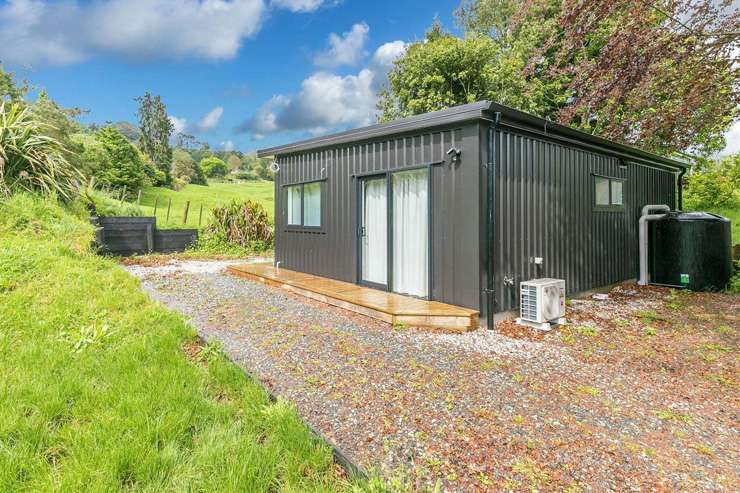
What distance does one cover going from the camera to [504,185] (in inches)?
177

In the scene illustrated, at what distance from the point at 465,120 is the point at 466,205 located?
0.91 m

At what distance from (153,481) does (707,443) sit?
2787mm

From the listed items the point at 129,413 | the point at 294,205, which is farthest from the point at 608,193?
the point at 129,413

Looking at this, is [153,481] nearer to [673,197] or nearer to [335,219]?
[335,219]

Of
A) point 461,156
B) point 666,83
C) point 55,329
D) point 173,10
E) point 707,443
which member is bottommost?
point 707,443

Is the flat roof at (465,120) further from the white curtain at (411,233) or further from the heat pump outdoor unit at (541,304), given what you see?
the heat pump outdoor unit at (541,304)

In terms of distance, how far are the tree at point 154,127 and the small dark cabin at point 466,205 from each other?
3963 centimetres

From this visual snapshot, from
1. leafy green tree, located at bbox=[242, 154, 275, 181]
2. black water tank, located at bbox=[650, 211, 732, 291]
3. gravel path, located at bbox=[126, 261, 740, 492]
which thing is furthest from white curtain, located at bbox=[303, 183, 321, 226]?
leafy green tree, located at bbox=[242, 154, 275, 181]

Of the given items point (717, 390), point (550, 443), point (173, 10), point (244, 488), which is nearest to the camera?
point (244, 488)

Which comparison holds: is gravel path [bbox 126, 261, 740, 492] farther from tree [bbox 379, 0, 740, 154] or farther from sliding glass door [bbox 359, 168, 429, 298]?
tree [bbox 379, 0, 740, 154]

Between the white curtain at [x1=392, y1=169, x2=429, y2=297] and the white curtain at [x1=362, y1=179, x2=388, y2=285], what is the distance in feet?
0.69

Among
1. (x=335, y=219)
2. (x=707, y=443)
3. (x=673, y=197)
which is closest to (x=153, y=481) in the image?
(x=707, y=443)

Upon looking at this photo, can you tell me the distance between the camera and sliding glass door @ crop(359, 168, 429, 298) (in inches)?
195

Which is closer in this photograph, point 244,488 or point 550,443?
point 244,488
